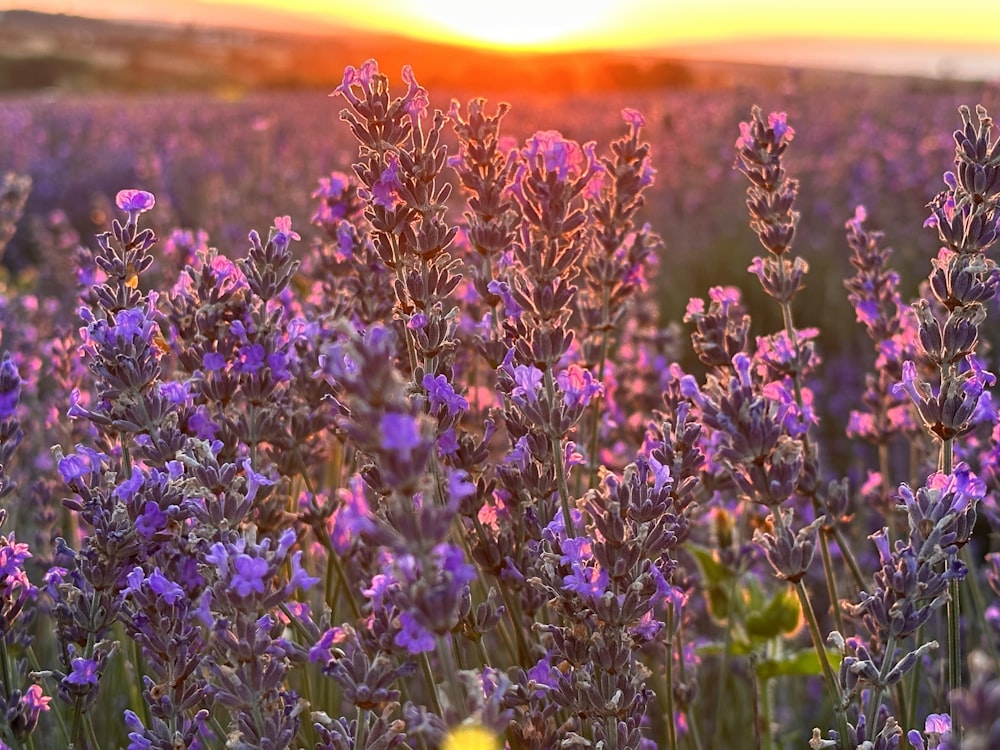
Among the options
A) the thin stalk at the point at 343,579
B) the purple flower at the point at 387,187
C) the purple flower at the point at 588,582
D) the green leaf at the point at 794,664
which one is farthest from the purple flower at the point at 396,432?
the green leaf at the point at 794,664

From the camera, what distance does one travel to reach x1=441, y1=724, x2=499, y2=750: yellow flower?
80 centimetres

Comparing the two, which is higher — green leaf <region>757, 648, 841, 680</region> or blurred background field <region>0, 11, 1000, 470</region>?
blurred background field <region>0, 11, 1000, 470</region>

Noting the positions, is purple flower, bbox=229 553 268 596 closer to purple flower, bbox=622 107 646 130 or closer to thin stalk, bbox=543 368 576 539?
thin stalk, bbox=543 368 576 539

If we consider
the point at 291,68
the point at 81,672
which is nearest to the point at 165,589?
the point at 81,672

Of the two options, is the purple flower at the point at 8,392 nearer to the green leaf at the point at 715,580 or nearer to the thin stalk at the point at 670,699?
the thin stalk at the point at 670,699

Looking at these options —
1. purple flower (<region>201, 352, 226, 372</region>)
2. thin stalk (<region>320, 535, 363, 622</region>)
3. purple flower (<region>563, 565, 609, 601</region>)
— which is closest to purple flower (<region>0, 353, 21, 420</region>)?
purple flower (<region>201, 352, 226, 372</region>)

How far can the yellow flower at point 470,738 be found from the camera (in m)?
0.80

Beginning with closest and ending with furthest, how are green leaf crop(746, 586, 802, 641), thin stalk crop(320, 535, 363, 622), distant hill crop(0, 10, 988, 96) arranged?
thin stalk crop(320, 535, 363, 622)
green leaf crop(746, 586, 802, 641)
distant hill crop(0, 10, 988, 96)

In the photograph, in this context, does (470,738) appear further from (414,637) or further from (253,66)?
(253,66)

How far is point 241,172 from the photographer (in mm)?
9258

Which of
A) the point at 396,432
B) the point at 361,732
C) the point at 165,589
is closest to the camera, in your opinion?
the point at 396,432

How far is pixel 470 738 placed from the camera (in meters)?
0.80

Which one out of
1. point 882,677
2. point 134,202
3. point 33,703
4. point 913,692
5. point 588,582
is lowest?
point 913,692

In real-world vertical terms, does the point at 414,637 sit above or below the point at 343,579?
above
